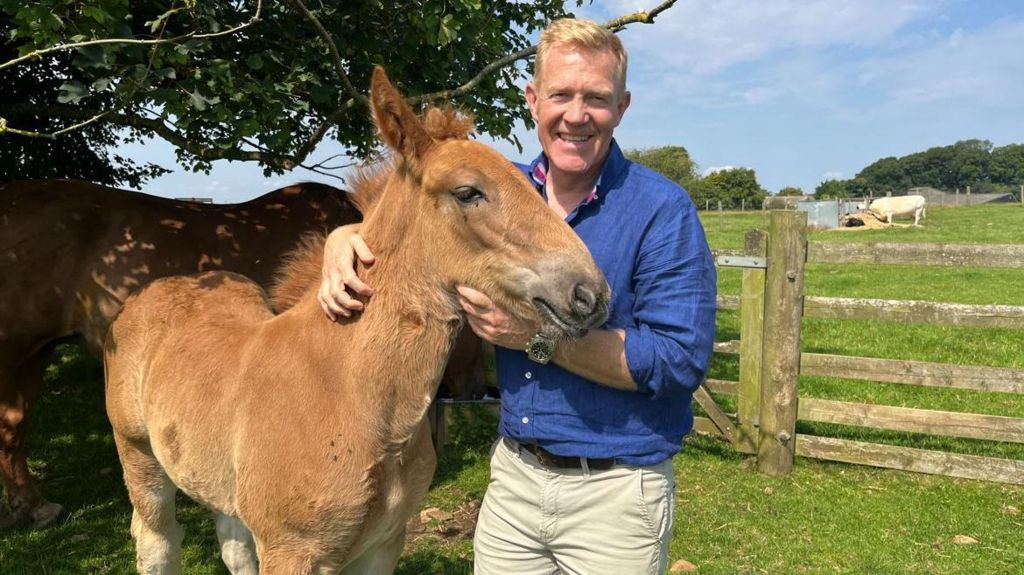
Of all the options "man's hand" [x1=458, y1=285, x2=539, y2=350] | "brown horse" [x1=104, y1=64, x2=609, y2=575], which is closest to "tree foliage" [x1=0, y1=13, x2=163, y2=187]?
"brown horse" [x1=104, y1=64, x2=609, y2=575]

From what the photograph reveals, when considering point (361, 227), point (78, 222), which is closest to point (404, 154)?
point (361, 227)

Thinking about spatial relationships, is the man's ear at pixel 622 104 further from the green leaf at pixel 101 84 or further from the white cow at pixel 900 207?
the white cow at pixel 900 207

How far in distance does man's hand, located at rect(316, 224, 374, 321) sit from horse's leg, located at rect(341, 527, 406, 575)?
95 centimetres

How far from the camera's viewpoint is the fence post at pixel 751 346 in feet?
18.6

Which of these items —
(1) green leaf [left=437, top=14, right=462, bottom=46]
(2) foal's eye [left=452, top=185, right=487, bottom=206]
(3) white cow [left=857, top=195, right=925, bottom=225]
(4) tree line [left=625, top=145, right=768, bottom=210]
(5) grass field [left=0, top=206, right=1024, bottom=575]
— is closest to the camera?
(2) foal's eye [left=452, top=185, right=487, bottom=206]

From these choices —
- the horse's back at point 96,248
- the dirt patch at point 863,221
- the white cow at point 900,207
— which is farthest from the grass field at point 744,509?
the white cow at point 900,207

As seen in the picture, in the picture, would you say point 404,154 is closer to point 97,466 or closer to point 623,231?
point 623,231

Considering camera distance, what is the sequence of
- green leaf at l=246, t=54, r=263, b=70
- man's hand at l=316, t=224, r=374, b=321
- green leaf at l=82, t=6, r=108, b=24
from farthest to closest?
green leaf at l=246, t=54, r=263, b=70 < green leaf at l=82, t=6, r=108, b=24 < man's hand at l=316, t=224, r=374, b=321

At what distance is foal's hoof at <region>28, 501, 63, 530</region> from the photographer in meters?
4.80

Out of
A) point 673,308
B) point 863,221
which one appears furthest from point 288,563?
point 863,221

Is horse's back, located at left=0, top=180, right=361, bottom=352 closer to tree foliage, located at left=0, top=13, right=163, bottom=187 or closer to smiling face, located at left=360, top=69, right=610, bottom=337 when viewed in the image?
tree foliage, located at left=0, top=13, right=163, bottom=187

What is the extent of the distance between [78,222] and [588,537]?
474cm

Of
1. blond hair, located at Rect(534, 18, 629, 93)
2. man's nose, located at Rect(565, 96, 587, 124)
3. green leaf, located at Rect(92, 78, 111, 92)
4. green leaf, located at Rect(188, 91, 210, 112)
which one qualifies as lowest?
man's nose, located at Rect(565, 96, 587, 124)

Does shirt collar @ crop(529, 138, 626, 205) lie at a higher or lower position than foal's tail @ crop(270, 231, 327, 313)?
higher
